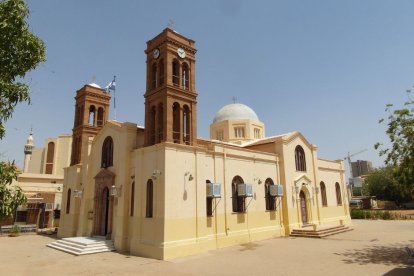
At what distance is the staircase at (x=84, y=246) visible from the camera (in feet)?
55.1

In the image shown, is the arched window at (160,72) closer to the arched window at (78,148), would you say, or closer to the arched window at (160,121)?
the arched window at (160,121)

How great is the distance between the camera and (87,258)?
1545 cm

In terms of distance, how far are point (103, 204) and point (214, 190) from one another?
8.65 m

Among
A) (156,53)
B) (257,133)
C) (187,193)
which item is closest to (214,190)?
(187,193)

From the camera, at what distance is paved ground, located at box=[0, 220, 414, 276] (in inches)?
475

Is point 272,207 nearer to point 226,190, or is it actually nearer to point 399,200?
point 226,190

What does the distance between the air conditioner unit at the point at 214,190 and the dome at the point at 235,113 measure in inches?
648

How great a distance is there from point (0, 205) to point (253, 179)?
15968 millimetres

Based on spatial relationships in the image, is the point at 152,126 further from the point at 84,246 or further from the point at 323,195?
the point at 323,195

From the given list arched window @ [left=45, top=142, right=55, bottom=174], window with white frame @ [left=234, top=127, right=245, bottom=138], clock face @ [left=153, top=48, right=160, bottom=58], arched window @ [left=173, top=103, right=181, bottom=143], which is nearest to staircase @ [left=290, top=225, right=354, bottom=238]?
arched window @ [left=173, top=103, right=181, bottom=143]

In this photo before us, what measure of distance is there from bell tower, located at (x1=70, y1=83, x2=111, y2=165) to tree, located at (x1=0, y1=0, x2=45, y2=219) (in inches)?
722

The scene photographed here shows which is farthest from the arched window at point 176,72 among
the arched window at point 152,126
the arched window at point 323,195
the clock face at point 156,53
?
the arched window at point 323,195

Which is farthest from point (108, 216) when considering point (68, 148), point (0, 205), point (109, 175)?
point (68, 148)

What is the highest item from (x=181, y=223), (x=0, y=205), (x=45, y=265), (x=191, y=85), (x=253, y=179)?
(x=191, y=85)
